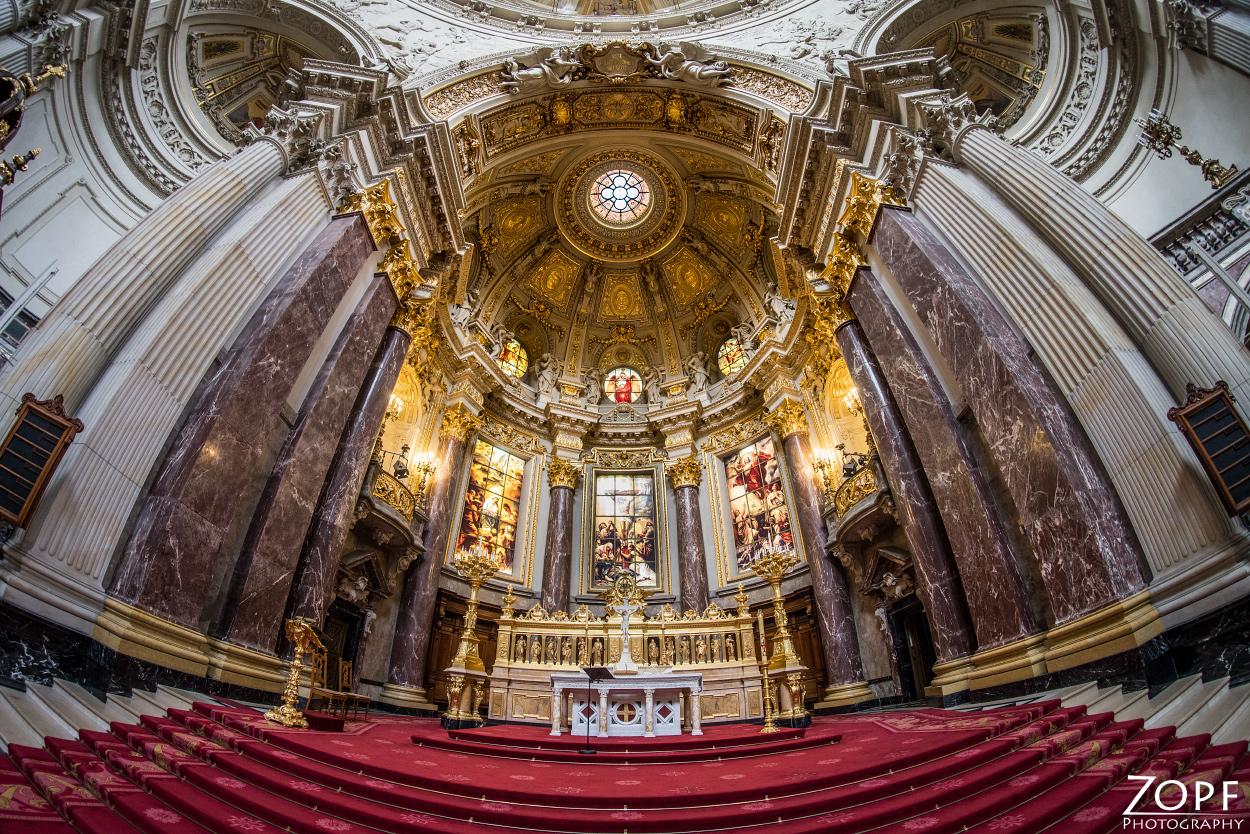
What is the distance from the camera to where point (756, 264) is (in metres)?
19.0

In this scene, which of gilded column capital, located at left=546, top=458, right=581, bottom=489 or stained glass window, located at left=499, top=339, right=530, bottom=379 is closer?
gilded column capital, located at left=546, top=458, right=581, bottom=489

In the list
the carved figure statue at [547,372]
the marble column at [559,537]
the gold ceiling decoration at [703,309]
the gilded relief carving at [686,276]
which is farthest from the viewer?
the gilded relief carving at [686,276]

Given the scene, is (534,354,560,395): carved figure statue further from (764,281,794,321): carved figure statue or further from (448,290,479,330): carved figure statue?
(764,281,794,321): carved figure statue

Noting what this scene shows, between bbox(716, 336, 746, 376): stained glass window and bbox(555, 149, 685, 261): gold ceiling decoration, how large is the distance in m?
4.47

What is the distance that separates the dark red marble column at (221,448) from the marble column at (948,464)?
10.1m

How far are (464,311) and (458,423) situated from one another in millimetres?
3649

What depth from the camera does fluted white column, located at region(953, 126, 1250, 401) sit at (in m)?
5.91

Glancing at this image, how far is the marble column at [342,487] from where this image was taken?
8.95 meters

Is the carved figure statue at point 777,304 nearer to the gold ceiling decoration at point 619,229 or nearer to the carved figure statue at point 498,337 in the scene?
the gold ceiling decoration at point 619,229

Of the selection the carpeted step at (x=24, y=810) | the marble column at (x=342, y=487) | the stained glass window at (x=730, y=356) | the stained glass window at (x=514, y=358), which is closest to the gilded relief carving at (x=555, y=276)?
the stained glass window at (x=514, y=358)

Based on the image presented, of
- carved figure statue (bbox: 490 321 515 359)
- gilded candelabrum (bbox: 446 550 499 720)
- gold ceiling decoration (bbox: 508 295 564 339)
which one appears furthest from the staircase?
gold ceiling decoration (bbox: 508 295 564 339)

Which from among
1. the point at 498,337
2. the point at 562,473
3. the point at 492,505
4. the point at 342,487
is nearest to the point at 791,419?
the point at 562,473

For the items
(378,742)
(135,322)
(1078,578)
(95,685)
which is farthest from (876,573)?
(135,322)

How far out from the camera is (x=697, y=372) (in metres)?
19.7
